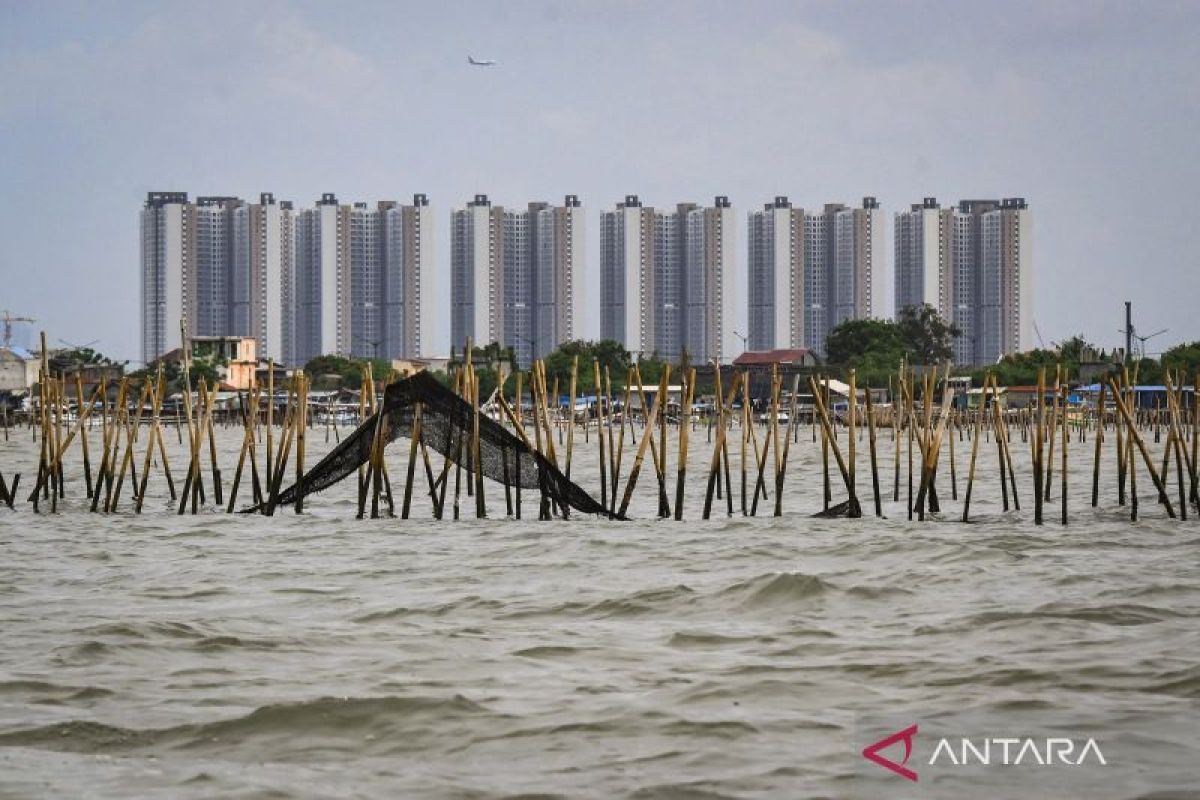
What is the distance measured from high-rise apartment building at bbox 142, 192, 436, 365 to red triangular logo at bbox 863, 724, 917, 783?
111436 millimetres

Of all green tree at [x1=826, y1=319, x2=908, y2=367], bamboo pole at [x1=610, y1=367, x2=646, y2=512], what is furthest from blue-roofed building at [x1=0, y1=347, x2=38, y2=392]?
bamboo pole at [x1=610, y1=367, x2=646, y2=512]

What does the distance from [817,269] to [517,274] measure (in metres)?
21.6

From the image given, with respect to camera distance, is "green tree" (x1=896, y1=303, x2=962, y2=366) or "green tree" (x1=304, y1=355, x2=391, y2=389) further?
"green tree" (x1=896, y1=303, x2=962, y2=366)

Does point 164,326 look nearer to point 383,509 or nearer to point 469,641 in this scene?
point 383,509

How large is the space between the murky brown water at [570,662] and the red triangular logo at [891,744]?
0.07 m

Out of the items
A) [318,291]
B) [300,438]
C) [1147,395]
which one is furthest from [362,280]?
[300,438]

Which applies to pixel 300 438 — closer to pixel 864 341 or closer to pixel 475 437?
pixel 475 437

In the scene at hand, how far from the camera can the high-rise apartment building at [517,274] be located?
116 meters

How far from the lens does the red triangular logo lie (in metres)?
5.41

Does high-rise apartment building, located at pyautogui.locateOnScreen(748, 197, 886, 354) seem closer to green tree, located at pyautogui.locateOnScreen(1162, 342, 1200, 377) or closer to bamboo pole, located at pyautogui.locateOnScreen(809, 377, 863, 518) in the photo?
green tree, located at pyautogui.locateOnScreen(1162, 342, 1200, 377)

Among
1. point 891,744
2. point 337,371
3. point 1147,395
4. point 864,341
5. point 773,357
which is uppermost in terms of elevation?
point 864,341

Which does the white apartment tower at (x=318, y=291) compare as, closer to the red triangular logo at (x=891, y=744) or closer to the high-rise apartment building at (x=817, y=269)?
the high-rise apartment building at (x=817, y=269)

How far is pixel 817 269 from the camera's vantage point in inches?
4584

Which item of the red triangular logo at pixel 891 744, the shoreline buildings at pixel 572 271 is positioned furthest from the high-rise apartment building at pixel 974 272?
the red triangular logo at pixel 891 744
